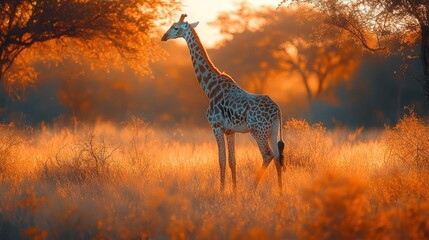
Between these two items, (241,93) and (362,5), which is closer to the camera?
(241,93)

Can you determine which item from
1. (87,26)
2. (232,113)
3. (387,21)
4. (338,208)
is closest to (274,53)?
(87,26)

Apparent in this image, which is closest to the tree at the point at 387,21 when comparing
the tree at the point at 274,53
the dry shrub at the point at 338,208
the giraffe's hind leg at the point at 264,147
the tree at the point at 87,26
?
the giraffe's hind leg at the point at 264,147

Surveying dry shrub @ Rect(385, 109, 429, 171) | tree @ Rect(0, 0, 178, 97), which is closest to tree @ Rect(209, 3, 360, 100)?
tree @ Rect(0, 0, 178, 97)

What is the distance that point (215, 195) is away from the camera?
820 centimetres

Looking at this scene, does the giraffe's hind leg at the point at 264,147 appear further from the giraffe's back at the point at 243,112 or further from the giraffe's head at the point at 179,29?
the giraffe's head at the point at 179,29

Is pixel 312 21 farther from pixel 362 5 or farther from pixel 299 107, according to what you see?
pixel 299 107

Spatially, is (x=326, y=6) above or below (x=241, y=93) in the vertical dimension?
above

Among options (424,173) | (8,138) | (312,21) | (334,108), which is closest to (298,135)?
(312,21)

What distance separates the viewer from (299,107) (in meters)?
32.1

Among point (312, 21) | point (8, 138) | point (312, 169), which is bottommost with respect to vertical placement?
point (312, 169)

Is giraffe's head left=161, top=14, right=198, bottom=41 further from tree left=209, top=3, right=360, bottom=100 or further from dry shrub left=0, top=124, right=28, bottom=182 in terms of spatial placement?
tree left=209, top=3, right=360, bottom=100

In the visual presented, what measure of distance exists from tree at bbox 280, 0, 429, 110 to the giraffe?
183 cm

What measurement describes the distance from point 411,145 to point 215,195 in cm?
452

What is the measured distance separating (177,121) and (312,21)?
65.1 feet
